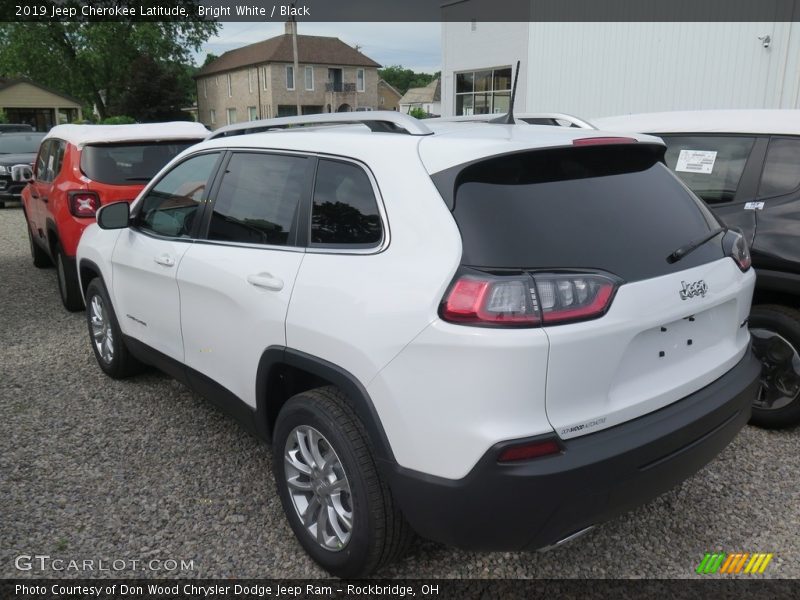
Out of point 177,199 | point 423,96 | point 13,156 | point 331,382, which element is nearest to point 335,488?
point 331,382

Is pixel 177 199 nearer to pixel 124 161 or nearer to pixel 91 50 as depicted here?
pixel 124 161

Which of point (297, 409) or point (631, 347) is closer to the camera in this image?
point (631, 347)

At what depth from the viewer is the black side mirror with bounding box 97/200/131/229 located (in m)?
4.00

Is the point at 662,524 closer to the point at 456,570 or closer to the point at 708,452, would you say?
the point at 708,452

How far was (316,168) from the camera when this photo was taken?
9.10 ft

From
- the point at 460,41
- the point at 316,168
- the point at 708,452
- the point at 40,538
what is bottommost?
the point at 40,538

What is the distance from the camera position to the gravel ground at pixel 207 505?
2.80 meters

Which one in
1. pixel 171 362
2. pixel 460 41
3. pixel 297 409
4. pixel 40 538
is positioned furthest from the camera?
pixel 460 41

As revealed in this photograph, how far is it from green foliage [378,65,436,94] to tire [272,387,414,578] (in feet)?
444

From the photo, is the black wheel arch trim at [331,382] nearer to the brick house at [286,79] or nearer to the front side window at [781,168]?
the front side window at [781,168]

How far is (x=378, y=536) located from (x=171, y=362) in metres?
1.88

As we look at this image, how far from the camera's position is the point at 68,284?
250 inches

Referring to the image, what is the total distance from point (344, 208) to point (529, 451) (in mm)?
1162

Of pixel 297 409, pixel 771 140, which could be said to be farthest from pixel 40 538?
pixel 771 140
